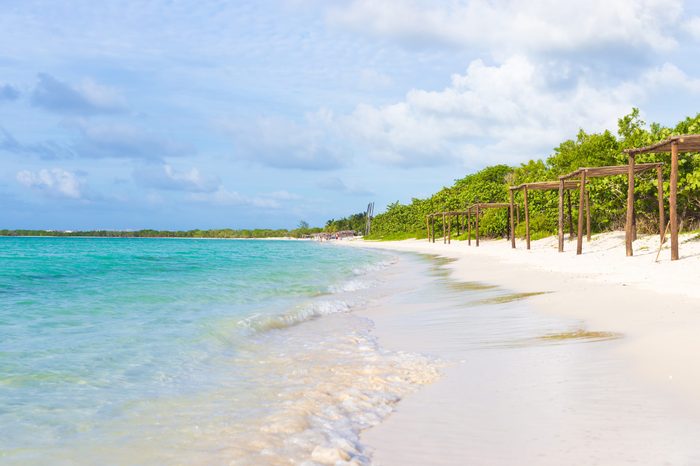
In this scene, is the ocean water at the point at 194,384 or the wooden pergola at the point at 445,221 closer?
the ocean water at the point at 194,384

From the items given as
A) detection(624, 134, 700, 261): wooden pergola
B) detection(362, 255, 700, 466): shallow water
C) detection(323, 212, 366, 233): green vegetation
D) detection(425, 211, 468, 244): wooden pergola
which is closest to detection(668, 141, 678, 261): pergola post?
detection(624, 134, 700, 261): wooden pergola

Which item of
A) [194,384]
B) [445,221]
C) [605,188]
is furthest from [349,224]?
Result: [194,384]

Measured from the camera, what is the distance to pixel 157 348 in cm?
789

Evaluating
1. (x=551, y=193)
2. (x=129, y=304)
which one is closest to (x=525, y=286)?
(x=129, y=304)

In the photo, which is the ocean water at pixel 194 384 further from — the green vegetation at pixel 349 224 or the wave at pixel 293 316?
the green vegetation at pixel 349 224

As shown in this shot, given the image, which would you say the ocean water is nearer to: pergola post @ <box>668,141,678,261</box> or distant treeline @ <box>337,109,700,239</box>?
pergola post @ <box>668,141,678,261</box>

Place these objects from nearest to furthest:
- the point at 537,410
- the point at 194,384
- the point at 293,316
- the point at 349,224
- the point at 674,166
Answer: the point at 537,410 < the point at 194,384 < the point at 293,316 < the point at 674,166 < the point at 349,224

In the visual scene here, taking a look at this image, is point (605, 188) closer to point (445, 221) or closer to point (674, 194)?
point (674, 194)

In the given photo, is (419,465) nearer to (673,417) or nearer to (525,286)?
(673,417)

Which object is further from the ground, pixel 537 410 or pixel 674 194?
pixel 674 194

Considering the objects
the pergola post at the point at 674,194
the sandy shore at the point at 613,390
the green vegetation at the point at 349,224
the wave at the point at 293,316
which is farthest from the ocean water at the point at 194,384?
the green vegetation at the point at 349,224

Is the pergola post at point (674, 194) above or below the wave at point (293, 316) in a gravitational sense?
above

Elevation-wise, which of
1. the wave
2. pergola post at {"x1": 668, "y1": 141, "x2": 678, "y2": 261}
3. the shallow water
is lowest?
the wave

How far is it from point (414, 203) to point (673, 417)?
83474 mm
